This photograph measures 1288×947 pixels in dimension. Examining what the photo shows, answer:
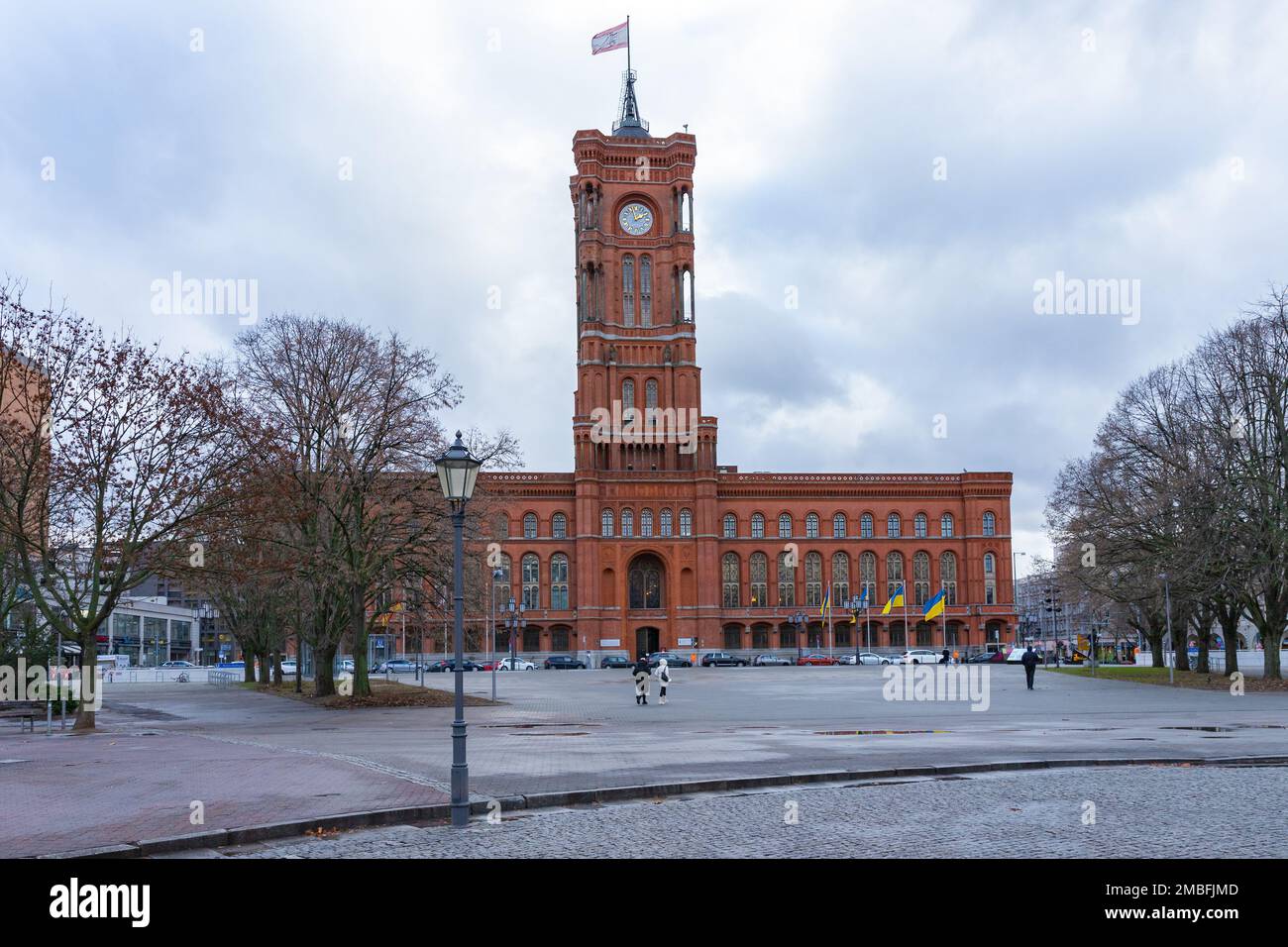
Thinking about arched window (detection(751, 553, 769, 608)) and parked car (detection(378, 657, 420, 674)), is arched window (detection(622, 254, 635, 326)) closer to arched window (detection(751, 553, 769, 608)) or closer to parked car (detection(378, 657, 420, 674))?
arched window (detection(751, 553, 769, 608))

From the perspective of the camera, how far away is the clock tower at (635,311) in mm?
102375

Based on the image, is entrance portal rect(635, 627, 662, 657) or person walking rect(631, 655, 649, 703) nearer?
person walking rect(631, 655, 649, 703)

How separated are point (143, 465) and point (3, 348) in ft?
13.9

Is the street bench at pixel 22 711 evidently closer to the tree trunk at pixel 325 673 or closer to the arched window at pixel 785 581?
the tree trunk at pixel 325 673

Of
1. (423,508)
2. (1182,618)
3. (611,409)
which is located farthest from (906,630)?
(423,508)

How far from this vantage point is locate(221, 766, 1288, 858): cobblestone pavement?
985 cm

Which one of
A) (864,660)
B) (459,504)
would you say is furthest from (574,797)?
(864,660)

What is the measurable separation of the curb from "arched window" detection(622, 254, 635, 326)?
90674 mm

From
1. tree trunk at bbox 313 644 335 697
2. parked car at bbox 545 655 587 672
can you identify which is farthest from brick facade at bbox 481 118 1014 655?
tree trunk at bbox 313 644 335 697

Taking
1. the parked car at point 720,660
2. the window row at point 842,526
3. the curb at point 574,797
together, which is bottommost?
the parked car at point 720,660

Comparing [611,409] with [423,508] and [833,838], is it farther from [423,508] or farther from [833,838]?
[833,838]

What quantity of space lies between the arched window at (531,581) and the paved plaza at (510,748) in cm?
6575

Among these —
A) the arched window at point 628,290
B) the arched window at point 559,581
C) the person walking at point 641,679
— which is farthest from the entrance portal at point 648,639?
the person walking at point 641,679
